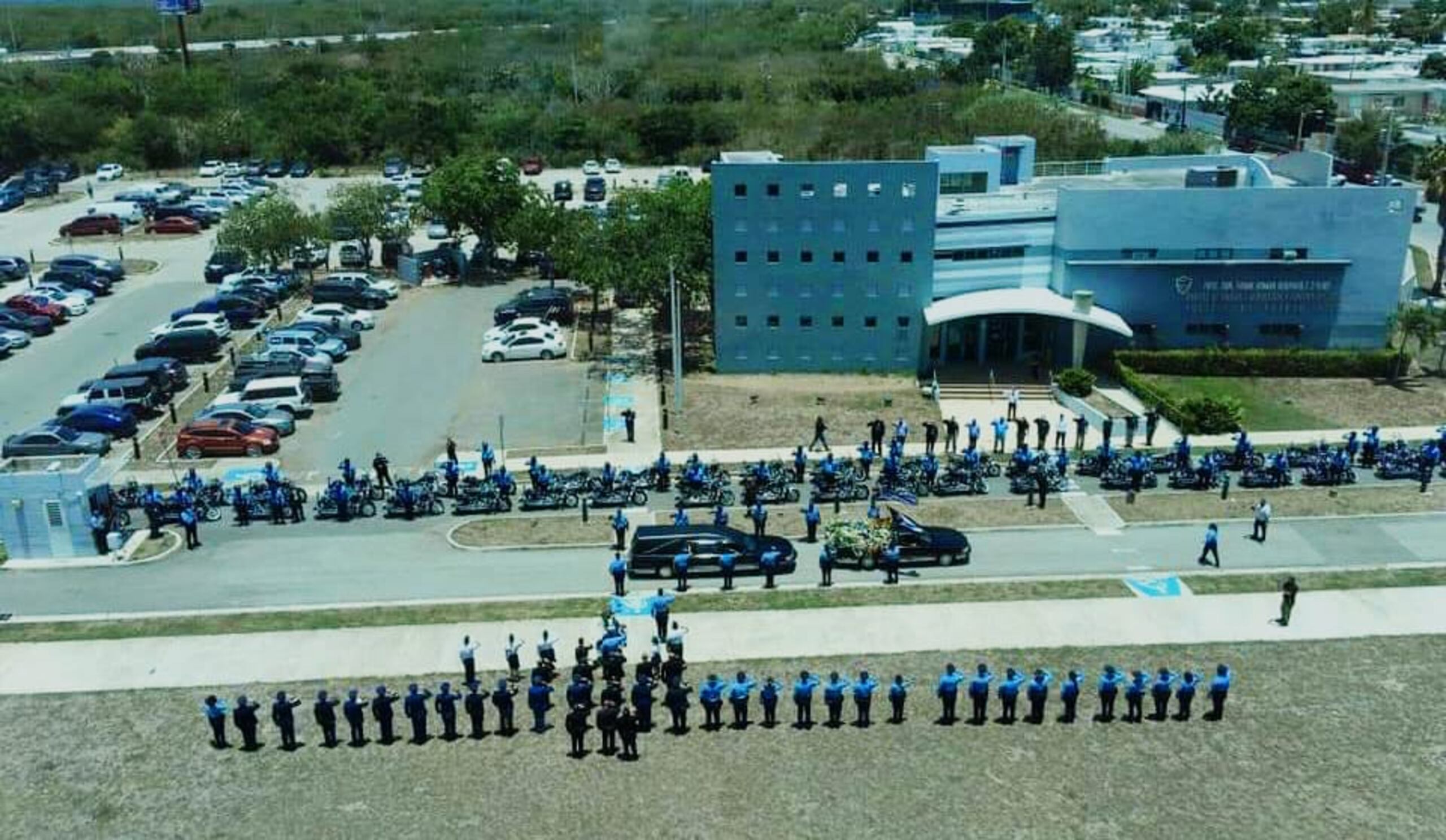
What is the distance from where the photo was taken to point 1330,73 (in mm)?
120250

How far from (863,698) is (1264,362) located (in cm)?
2906

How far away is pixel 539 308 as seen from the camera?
53.2m

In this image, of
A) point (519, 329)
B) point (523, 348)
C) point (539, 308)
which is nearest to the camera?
point (523, 348)

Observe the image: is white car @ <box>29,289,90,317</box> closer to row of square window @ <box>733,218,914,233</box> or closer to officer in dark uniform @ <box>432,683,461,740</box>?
row of square window @ <box>733,218,914,233</box>

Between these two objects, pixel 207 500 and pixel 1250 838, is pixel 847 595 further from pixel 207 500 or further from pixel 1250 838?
pixel 207 500

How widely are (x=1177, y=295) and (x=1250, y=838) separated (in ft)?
96.8

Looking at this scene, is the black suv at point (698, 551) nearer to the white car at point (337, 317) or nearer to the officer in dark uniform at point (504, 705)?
the officer in dark uniform at point (504, 705)

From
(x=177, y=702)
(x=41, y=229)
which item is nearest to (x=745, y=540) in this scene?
(x=177, y=702)

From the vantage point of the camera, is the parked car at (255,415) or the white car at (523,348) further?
the white car at (523,348)

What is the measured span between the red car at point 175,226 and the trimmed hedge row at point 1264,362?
5458 centimetres

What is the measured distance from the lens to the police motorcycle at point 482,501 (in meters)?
33.2

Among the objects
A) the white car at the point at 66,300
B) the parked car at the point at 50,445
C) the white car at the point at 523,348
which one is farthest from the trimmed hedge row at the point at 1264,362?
the white car at the point at 66,300

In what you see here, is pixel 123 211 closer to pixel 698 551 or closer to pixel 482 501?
pixel 482 501

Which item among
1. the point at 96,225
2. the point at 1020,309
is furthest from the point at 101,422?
the point at 96,225
